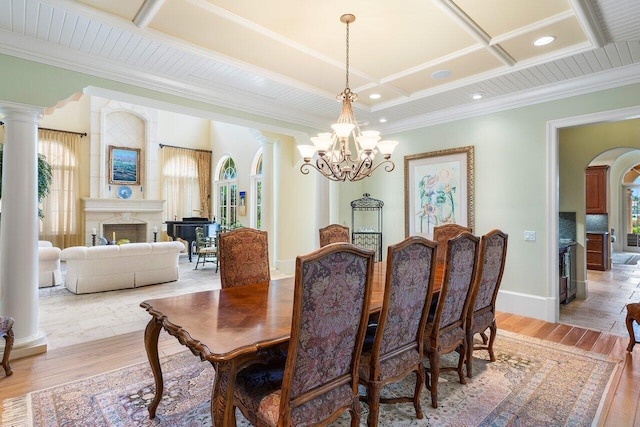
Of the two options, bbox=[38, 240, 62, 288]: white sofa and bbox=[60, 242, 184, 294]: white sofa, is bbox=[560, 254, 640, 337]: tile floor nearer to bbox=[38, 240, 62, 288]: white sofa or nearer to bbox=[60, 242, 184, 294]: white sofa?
bbox=[60, 242, 184, 294]: white sofa

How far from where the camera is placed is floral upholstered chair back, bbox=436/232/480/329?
7.34 feet

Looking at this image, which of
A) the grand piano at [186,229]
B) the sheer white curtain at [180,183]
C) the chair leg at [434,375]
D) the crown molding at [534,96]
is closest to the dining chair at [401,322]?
the chair leg at [434,375]

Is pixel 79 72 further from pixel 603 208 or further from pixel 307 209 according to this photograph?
pixel 603 208

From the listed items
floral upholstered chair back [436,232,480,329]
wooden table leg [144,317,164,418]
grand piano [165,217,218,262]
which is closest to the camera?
wooden table leg [144,317,164,418]

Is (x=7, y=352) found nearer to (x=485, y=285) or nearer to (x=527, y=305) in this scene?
(x=485, y=285)

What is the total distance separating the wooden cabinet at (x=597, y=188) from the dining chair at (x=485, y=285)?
5.78 meters

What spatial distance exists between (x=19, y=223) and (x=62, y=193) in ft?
21.4

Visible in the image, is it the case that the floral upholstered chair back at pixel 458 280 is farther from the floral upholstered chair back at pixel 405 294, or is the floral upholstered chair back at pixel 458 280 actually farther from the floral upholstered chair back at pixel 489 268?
the floral upholstered chair back at pixel 405 294

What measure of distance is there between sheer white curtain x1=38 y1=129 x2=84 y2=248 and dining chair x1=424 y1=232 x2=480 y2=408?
29.4ft

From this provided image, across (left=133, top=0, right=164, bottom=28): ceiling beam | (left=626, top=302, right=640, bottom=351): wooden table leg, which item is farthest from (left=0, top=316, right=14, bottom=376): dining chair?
(left=626, top=302, right=640, bottom=351): wooden table leg

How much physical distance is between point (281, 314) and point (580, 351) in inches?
115

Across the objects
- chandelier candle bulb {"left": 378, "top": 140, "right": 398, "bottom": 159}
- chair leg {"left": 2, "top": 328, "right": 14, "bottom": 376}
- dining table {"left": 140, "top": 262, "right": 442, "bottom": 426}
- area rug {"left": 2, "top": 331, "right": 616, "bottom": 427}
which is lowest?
area rug {"left": 2, "top": 331, "right": 616, "bottom": 427}

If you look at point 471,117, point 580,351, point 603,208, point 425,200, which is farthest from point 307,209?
point 603,208

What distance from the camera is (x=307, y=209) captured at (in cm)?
634
